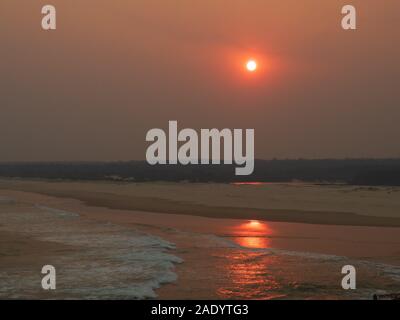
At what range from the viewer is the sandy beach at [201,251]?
12.8m

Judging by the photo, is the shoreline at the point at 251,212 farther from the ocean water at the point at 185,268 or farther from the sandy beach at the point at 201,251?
the ocean water at the point at 185,268

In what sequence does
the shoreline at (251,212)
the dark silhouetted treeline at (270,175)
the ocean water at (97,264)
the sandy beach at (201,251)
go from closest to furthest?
the ocean water at (97,264), the sandy beach at (201,251), the shoreline at (251,212), the dark silhouetted treeline at (270,175)

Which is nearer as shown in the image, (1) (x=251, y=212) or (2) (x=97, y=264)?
(2) (x=97, y=264)

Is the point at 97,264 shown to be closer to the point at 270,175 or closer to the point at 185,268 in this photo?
the point at 185,268

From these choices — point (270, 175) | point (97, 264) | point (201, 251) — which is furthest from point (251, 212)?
point (270, 175)

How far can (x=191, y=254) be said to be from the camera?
56.9 feet

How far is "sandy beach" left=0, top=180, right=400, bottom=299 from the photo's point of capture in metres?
12.8

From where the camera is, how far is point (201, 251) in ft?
58.1

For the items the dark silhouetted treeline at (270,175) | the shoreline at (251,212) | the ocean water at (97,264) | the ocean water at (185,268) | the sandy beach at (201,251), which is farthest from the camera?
the dark silhouetted treeline at (270,175)

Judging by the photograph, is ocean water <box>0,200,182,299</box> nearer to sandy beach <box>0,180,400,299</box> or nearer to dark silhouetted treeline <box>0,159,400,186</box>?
sandy beach <box>0,180,400,299</box>

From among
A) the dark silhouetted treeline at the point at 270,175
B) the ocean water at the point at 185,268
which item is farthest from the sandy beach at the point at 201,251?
the dark silhouetted treeline at the point at 270,175

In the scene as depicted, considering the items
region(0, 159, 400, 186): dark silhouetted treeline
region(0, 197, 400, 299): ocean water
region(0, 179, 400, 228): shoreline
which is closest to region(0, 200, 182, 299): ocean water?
region(0, 197, 400, 299): ocean water
